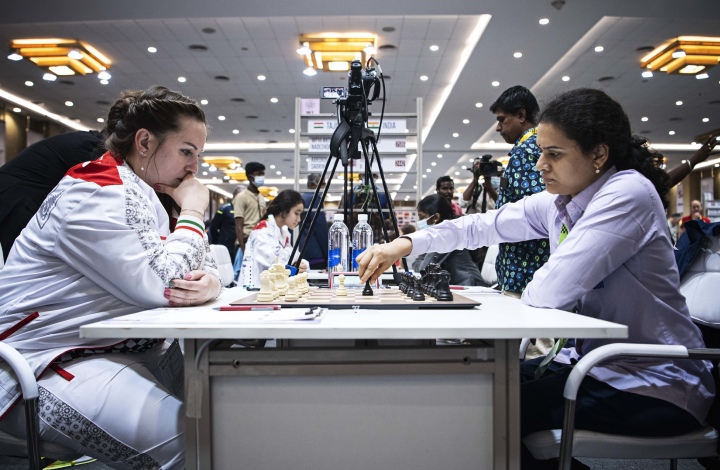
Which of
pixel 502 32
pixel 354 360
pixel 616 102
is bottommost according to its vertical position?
pixel 354 360

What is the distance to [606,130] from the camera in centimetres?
132

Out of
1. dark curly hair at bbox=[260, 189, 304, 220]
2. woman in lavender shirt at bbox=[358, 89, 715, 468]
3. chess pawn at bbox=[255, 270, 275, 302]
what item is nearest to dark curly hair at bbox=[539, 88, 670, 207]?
woman in lavender shirt at bbox=[358, 89, 715, 468]

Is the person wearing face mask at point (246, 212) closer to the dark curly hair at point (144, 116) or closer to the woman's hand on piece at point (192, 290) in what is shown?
the dark curly hair at point (144, 116)

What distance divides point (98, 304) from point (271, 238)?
8.96 ft

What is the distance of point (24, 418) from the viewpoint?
3.55 ft

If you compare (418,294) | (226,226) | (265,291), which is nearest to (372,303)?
(418,294)

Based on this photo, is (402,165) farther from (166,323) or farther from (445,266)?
(166,323)

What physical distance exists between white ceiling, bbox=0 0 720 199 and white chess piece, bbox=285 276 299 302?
393 centimetres

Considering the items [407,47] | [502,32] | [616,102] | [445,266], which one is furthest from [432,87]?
[616,102]

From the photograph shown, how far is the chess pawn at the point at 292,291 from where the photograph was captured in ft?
4.04

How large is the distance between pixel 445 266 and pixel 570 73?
7.41 m

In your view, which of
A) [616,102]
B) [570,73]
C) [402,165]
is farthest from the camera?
[570,73]

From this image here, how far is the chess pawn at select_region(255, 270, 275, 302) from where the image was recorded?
3.94ft

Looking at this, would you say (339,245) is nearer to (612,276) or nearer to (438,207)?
(612,276)
